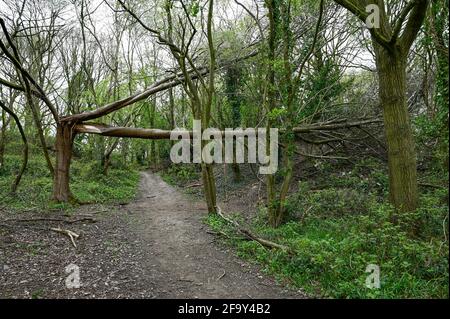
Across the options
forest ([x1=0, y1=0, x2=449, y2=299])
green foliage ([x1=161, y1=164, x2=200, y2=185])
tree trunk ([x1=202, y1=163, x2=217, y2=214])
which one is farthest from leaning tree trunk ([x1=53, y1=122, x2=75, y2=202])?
green foliage ([x1=161, y1=164, x2=200, y2=185])

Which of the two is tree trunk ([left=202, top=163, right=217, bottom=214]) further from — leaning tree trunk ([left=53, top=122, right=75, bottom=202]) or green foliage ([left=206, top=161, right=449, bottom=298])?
leaning tree trunk ([left=53, top=122, right=75, bottom=202])

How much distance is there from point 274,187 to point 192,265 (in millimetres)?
3425

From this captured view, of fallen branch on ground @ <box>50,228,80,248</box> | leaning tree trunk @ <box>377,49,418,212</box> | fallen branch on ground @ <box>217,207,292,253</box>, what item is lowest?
fallen branch on ground @ <box>50,228,80,248</box>

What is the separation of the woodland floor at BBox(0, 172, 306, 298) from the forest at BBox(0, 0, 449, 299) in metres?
0.03

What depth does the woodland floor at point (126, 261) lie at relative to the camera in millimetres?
4504

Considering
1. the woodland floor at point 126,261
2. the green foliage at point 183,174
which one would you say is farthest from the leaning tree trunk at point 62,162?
the green foliage at point 183,174

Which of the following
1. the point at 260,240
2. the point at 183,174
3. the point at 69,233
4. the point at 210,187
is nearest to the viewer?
the point at 260,240

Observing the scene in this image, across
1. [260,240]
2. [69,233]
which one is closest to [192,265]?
[260,240]

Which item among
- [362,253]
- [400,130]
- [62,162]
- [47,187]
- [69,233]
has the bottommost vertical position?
[69,233]

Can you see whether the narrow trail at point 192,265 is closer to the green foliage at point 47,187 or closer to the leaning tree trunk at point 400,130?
the leaning tree trunk at point 400,130

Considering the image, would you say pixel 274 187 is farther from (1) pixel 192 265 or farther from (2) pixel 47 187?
(2) pixel 47 187

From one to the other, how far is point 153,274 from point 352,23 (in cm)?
840

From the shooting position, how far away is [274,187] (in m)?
8.25

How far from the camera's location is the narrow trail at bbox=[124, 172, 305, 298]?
4500mm
